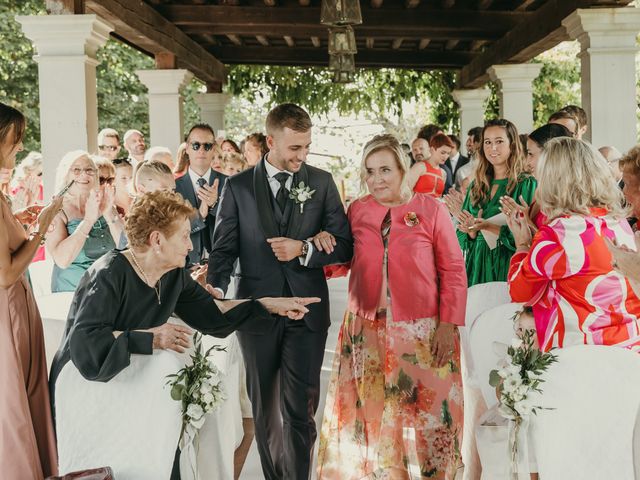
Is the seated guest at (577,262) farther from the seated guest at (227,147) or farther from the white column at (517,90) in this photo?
the white column at (517,90)

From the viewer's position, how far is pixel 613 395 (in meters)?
2.67

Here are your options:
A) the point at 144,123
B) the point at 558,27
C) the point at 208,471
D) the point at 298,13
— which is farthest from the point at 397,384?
the point at 144,123

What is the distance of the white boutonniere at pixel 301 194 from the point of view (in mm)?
3809

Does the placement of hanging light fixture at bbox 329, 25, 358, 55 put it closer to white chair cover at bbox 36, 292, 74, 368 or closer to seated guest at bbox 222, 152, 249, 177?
seated guest at bbox 222, 152, 249, 177

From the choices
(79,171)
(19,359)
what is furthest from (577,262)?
(79,171)

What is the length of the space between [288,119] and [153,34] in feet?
22.9

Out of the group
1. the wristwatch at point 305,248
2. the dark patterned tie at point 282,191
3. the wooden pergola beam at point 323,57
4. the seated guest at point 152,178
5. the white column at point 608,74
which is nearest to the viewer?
the wristwatch at point 305,248

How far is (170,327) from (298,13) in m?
8.93

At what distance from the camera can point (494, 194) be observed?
485 centimetres

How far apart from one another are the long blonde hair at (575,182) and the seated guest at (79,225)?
2.69 m

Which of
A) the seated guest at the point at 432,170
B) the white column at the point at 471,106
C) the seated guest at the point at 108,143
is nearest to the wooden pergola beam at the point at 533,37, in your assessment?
the white column at the point at 471,106

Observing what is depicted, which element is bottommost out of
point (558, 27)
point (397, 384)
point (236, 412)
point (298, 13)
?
point (236, 412)

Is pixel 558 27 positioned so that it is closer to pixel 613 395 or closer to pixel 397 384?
pixel 397 384

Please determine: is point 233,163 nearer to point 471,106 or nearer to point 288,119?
point 288,119
